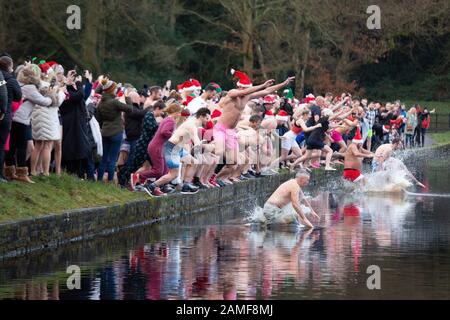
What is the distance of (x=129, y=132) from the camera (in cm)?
2412

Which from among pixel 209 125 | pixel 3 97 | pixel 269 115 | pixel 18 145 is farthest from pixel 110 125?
pixel 269 115

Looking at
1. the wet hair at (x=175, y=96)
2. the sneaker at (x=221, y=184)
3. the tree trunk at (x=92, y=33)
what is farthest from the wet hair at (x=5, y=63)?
the tree trunk at (x=92, y=33)

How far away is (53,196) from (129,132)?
197 inches

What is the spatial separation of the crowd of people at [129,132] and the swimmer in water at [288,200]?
2.32 meters

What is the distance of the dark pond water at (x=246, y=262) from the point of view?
1367cm

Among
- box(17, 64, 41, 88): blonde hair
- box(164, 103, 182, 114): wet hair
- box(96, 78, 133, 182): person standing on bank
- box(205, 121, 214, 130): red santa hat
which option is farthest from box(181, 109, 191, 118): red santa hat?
box(17, 64, 41, 88): blonde hair

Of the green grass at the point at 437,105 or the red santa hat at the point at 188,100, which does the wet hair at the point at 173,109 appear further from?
the green grass at the point at 437,105

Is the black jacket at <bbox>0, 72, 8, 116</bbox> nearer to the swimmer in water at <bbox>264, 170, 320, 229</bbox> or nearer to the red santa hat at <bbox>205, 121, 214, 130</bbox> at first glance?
the swimmer in water at <bbox>264, 170, 320, 229</bbox>

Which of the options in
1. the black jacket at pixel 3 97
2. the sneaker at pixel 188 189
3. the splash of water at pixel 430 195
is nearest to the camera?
the black jacket at pixel 3 97

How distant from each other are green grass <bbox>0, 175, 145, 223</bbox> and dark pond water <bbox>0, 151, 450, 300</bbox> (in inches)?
27.2

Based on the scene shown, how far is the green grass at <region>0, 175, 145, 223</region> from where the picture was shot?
1761 cm

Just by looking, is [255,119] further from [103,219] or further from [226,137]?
[103,219]
